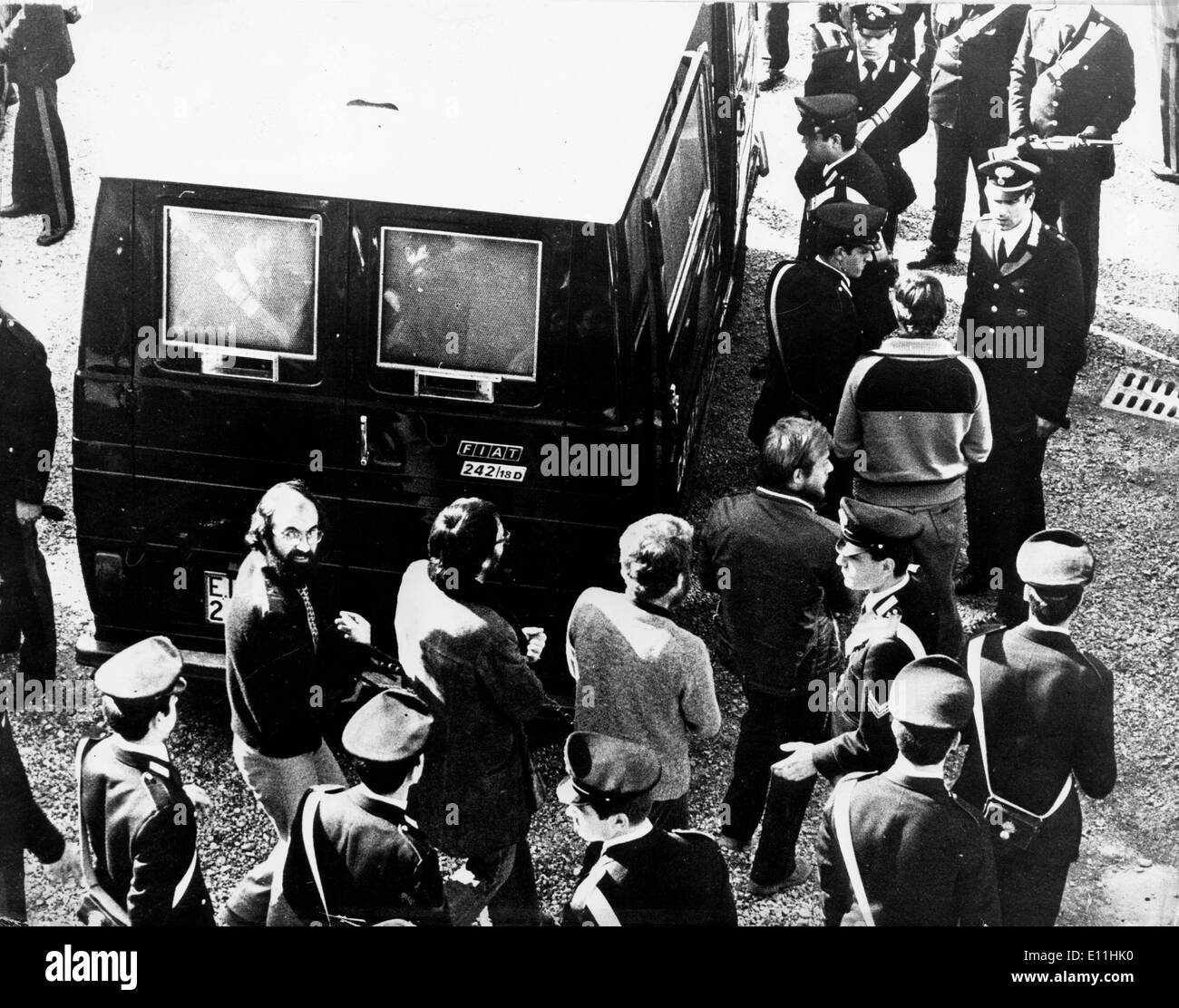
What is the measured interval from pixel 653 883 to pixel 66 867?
1.72 m

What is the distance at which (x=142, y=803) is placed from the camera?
388 centimetres

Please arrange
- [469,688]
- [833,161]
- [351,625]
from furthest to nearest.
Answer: [833,161]
[351,625]
[469,688]

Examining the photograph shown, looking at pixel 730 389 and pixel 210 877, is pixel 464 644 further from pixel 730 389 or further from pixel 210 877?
pixel 730 389

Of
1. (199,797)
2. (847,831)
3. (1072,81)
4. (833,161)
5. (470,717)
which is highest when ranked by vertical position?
(1072,81)

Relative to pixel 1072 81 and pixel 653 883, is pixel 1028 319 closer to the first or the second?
pixel 1072 81

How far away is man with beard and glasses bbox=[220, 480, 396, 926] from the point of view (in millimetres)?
3932

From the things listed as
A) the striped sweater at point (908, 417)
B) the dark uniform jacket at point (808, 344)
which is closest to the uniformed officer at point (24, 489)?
the dark uniform jacket at point (808, 344)

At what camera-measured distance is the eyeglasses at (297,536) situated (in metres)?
3.96

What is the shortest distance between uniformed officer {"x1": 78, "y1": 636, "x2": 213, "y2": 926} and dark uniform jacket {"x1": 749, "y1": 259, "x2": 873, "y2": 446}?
6.01 ft

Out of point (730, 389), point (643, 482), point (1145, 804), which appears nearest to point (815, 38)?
point (730, 389)

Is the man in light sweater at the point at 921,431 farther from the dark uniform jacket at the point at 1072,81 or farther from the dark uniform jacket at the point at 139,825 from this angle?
the dark uniform jacket at the point at 139,825

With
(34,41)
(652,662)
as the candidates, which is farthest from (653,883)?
(34,41)

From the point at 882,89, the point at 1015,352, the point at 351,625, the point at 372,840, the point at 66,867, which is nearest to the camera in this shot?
the point at 372,840

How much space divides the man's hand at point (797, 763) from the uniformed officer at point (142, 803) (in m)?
1.61
